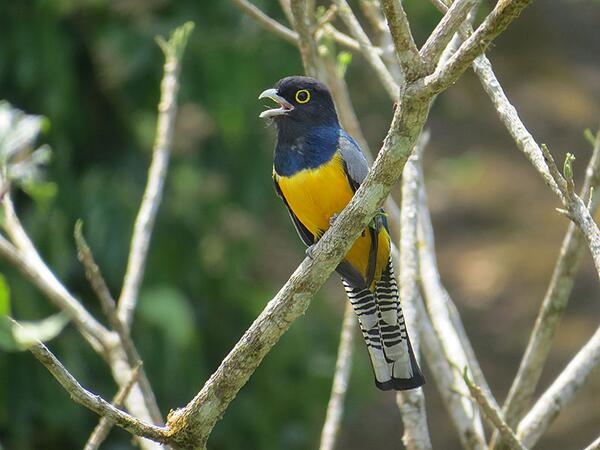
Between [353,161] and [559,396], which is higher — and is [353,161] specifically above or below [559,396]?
above

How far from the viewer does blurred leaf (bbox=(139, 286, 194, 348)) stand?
27.2 ft

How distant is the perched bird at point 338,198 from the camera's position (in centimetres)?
466

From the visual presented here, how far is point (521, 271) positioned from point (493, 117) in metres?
3.74

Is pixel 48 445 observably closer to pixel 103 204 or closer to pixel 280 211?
pixel 103 204

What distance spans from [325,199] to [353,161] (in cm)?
26

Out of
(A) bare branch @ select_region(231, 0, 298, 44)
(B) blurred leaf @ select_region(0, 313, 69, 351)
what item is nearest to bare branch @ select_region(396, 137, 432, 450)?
(A) bare branch @ select_region(231, 0, 298, 44)

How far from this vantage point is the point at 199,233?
9.04 m

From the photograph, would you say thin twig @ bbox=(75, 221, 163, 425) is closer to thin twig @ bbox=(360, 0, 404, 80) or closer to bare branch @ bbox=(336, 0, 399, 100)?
bare branch @ bbox=(336, 0, 399, 100)

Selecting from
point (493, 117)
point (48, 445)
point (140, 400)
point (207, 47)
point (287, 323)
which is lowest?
point (48, 445)

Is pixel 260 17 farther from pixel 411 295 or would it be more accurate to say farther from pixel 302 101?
pixel 411 295

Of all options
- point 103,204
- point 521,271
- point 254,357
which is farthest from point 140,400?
point 521,271

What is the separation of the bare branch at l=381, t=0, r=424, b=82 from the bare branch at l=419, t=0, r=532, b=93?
50 millimetres

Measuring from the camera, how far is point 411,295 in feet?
14.7

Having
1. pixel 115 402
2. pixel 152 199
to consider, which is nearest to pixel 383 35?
pixel 152 199
